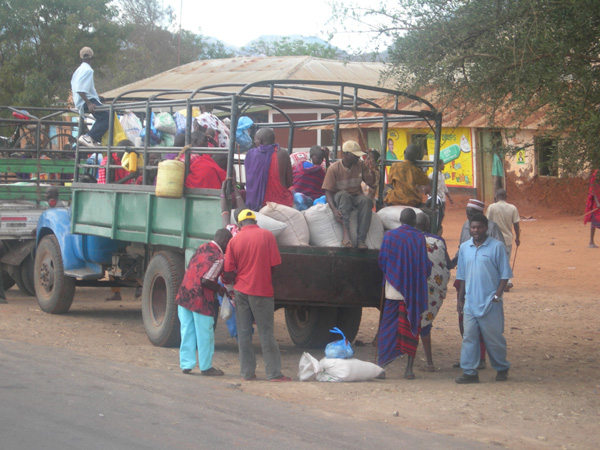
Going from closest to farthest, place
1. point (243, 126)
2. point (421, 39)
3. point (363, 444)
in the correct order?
point (363, 444), point (421, 39), point (243, 126)

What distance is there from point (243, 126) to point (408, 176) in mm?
2253

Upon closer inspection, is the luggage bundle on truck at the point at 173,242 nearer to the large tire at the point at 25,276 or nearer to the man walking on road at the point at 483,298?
the man walking on road at the point at 483,298

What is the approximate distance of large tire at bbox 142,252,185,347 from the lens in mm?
8242

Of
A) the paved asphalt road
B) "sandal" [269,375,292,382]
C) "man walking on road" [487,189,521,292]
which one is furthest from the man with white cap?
"man walking on road" [487,189,521,292]

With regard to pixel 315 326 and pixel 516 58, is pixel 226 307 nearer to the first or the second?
pixel 315 326

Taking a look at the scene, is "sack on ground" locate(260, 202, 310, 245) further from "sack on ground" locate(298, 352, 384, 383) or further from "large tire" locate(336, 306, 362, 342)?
"large tire" locate(336, 306, 362, 342)

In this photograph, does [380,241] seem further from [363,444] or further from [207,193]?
[363,444]

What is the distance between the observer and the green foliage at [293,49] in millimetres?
53244

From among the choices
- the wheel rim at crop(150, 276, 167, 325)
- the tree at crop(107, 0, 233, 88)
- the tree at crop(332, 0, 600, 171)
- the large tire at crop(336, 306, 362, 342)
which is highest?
the tree at crop(107, 0, 233, 88)

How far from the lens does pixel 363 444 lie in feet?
16.7

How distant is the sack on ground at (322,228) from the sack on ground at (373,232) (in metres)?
0.14

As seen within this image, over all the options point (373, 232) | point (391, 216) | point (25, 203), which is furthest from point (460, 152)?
point (373, 232)

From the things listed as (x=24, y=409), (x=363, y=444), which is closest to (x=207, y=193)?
(x=24, y=409)

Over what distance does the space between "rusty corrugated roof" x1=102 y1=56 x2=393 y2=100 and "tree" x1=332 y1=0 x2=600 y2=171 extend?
1801cm
